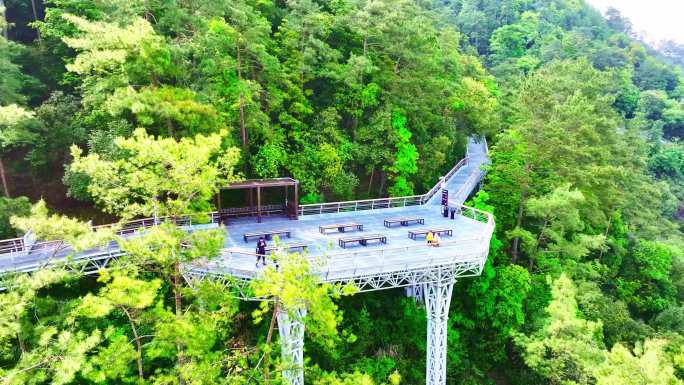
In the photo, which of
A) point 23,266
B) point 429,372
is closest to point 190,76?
point 23,266

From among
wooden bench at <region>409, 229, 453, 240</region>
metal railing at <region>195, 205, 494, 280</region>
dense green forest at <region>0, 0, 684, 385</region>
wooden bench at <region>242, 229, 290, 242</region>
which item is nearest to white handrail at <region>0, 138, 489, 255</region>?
dense green forest at <region>0, 0, 684, 385</region>

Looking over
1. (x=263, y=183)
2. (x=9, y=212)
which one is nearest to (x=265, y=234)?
(x=263, y=183)

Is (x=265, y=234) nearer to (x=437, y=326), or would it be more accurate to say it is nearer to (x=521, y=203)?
(x=437, y=326)

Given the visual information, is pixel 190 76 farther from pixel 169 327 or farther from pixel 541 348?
pixel 541 348

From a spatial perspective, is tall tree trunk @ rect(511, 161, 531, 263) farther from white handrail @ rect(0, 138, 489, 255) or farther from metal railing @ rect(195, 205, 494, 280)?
metal railing @ rect(195, 205, 494, 280)

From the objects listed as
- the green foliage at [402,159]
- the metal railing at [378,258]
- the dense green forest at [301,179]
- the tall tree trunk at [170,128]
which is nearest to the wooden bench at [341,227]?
the metal railing at [378,258]
